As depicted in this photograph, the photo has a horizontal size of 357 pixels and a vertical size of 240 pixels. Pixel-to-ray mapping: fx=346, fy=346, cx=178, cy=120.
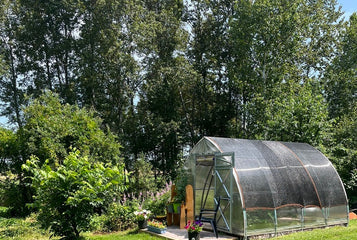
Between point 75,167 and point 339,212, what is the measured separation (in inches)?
341

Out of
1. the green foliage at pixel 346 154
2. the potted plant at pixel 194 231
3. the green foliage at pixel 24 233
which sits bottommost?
the green foliage at pixel 24 233

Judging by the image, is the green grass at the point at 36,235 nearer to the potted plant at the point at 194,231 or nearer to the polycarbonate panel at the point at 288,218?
the potted plant at the point at 194,231

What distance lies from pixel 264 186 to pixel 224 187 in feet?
3.67

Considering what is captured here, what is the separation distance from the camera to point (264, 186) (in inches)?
383

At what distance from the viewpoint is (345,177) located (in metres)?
16.6

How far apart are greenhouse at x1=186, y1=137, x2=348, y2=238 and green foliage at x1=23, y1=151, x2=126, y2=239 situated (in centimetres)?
345

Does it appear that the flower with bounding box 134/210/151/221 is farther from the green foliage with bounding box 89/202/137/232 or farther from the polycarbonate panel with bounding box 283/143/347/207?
the polycarbonate panel with bounding box 283/143/347/207

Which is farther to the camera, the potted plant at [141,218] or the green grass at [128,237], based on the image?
the potted plant at [141,218]

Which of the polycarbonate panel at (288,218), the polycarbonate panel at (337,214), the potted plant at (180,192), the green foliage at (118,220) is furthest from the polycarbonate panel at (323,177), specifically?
the green foliage at (118,220)

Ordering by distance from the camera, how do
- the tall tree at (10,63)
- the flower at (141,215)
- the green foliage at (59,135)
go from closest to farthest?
1. the flower at (141,215)
2. the green foliage at (59,135)
3. the tall tree at (10,63)

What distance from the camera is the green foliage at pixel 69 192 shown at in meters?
7.12

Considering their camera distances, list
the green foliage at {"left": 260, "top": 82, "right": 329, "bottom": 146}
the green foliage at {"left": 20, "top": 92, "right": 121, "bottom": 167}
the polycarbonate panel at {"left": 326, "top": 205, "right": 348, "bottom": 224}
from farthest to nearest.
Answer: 1. the green foliage at {"left": 260, "top": 82, "right": 329, "bottom": 146}
2. the green foliage at {"left": 20, "top": 92, "right": 121, "bottom": 167}
3. the polycarbonate panel at {"left": 326, "top": 205, "right": 348, "bottom": 224}

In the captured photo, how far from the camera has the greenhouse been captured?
9297mm

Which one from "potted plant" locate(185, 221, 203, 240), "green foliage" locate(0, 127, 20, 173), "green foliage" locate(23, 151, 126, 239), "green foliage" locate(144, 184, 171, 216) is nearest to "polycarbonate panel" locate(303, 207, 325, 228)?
"potted plant" locate(185, 221, 203, 240)
